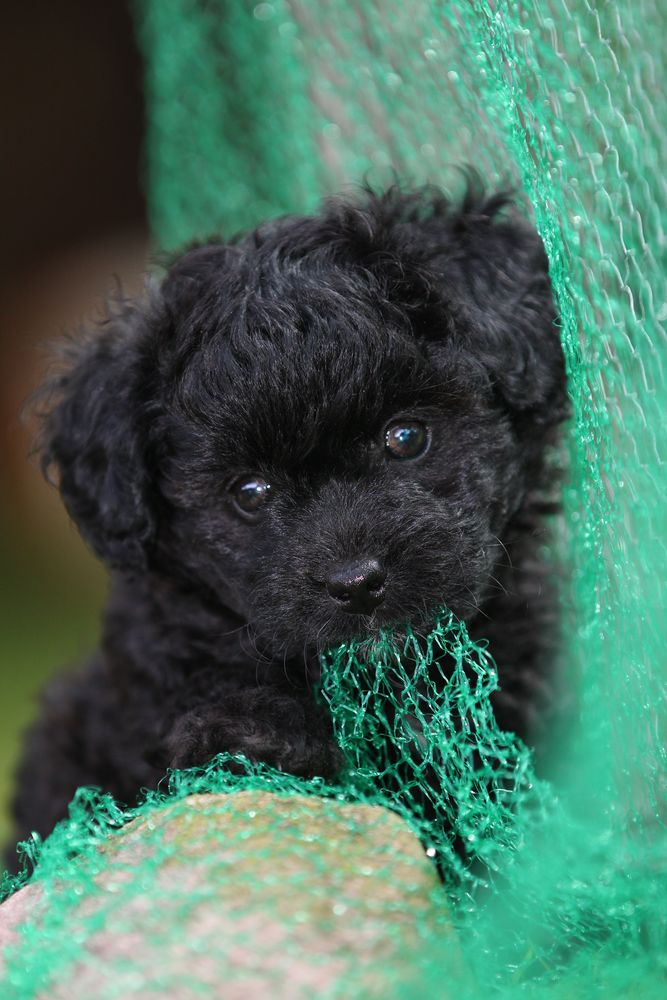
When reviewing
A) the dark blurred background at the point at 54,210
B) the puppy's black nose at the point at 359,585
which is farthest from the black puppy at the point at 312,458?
the dark blurred background at the point at 54,210

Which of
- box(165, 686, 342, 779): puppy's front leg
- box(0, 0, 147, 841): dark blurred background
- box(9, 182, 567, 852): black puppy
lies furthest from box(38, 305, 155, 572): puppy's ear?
box(0, 0, 147, 841): dark blurred background

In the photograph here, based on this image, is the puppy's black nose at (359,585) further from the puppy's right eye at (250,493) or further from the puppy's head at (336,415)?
the puppy's right eye at (250,493)

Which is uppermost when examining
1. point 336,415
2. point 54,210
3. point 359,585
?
point 54,210

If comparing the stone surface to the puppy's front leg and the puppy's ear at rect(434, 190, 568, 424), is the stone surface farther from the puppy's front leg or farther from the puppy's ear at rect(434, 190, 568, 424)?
the puppy's ear at rect(434, 190, 568, 424)

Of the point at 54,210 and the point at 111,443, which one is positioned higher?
the point at 54,210

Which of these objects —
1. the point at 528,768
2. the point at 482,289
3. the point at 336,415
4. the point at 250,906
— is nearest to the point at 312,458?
the point at 336,415

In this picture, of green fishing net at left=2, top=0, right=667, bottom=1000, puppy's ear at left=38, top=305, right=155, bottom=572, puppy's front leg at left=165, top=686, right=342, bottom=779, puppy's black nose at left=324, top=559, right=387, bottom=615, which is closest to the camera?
green fishing net at left=2, top=0, right=667, bottom=1000

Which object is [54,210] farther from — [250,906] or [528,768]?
[250,906]

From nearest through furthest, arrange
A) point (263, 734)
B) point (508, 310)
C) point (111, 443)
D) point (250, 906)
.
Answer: point (250, 906) < point (263, 734) < point (508, 310) < point (111, 443)
